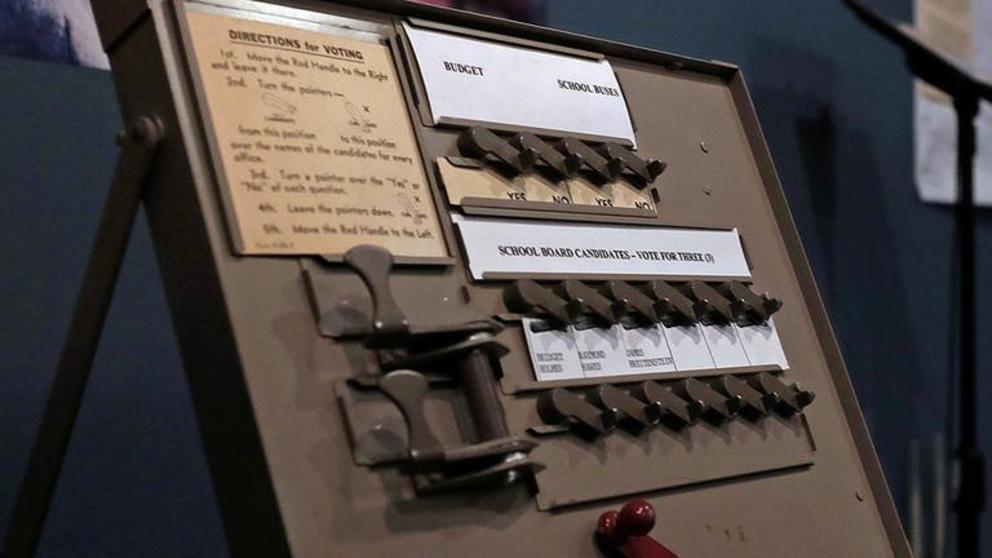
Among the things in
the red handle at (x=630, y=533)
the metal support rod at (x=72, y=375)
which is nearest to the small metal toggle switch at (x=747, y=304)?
the red handle at (x=630, y=533)

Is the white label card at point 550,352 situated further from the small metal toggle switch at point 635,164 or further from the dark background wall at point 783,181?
the dark background wall at point 783,181

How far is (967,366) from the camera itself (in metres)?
1.61

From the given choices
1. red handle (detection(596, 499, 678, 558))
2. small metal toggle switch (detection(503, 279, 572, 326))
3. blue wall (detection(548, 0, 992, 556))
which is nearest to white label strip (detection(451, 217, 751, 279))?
small metal toggle switch (detection(503, 279, 572, 326))

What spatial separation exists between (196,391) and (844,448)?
55 centimetres

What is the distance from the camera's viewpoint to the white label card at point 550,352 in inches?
27.2

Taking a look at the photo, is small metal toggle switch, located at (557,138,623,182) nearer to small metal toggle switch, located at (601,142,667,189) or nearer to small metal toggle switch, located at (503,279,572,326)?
small metal toggle switch, located at (601,142,667,189)

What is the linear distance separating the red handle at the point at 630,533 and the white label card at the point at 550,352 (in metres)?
0.09

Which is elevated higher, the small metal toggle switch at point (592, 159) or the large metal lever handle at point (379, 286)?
the small metal toggle switch at point (592, 159)

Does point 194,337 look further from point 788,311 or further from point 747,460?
point 788,311

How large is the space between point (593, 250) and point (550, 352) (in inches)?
Result: 4.1

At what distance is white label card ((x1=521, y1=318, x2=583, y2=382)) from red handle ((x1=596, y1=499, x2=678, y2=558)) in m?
0.09

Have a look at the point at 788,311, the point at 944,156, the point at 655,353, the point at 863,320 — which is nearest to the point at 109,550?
the point at 655,353

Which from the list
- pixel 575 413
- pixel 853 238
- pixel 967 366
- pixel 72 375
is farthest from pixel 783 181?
pixel 72 375

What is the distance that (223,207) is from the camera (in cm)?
59
